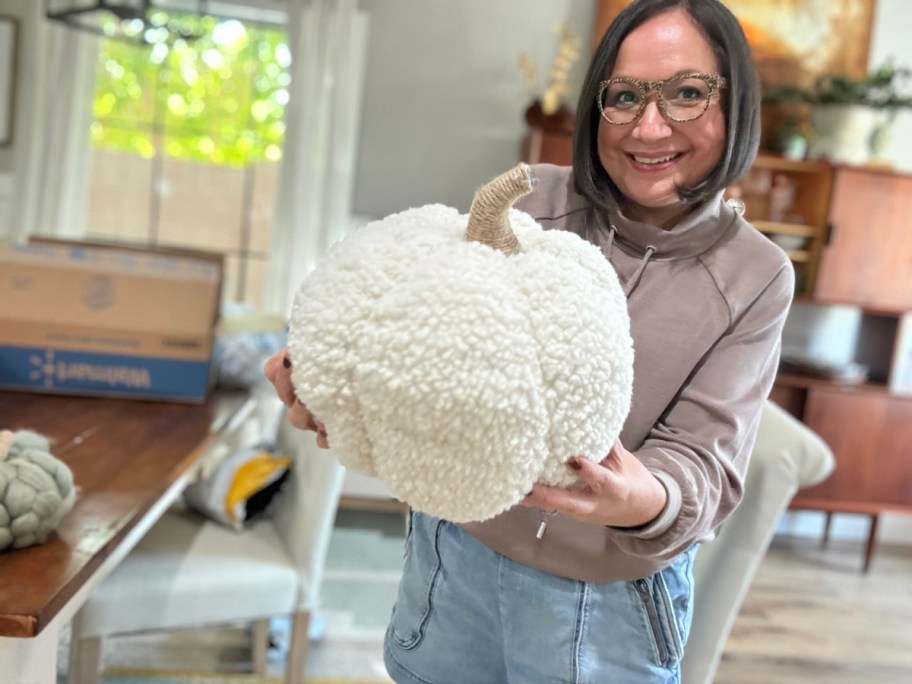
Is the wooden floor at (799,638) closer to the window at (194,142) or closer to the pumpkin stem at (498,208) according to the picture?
the pumpkin stem at (498,208)

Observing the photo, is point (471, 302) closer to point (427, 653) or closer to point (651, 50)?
point (651, 50)

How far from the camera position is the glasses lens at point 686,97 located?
771 mm

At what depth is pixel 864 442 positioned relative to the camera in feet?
11.7

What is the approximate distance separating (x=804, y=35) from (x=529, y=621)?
12.7ft

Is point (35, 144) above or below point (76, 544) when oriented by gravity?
above

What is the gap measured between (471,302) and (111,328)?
1551 millimetres

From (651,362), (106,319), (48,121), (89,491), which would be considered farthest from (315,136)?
(651,362)

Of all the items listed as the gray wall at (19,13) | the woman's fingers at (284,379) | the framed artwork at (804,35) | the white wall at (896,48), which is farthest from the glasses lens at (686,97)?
the gray wall at (19,13)

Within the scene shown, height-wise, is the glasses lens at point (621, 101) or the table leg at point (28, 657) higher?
the glasses lens at point (621, 101)

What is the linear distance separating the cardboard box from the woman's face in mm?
1317

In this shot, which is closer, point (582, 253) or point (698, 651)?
point (582, 253)

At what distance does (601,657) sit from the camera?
862 millimetres

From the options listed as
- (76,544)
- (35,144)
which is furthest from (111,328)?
(35,144)

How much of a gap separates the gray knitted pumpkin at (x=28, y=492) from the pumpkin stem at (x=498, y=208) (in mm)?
762
